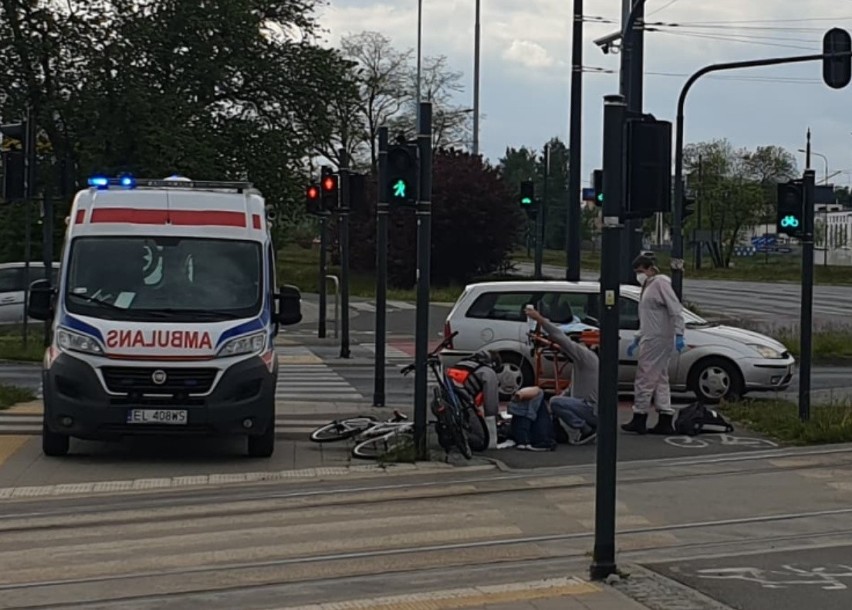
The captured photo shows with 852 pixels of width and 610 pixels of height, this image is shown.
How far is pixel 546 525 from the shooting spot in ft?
32.5

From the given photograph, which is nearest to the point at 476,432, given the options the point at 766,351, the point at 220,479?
the point at 220,479

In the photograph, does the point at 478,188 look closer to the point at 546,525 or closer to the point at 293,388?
the point at 293,388

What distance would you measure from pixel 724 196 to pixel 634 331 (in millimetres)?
77866

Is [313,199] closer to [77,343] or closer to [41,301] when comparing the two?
[41,301]

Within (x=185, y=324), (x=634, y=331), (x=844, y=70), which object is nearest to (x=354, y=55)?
(x=844, y=70)

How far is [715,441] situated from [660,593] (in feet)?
21.8

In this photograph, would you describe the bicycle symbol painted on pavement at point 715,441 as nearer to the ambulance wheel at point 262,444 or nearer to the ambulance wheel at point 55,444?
the ambulance wheel at point 262,444

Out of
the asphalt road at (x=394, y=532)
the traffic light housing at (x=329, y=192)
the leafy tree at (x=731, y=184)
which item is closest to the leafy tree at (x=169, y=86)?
the traffic light housing at (x=329, y=192)

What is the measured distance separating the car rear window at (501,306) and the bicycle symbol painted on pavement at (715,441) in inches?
188

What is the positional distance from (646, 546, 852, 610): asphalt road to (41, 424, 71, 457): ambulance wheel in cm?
631

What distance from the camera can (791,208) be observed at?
1420 cm

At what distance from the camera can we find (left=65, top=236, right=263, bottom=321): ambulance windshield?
41.3ft

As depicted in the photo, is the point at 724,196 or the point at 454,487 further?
the point at 724,196

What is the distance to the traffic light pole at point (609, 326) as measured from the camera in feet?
25.3
